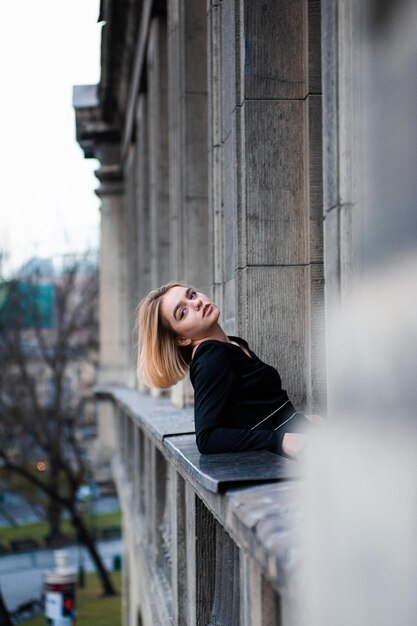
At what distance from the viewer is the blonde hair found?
492 cm

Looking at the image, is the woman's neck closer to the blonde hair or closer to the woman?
the woman

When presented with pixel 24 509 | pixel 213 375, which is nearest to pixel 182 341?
pixel 213 375

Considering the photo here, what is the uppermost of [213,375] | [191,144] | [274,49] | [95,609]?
[274,49]

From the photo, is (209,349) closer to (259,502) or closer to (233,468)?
(233,468)

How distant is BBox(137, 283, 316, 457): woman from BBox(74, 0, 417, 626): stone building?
0.78 ft

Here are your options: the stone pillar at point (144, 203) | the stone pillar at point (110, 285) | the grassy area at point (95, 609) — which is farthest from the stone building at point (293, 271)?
the grassy area at point (95, 609)

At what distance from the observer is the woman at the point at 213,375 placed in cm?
426

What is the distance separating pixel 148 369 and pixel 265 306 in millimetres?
995

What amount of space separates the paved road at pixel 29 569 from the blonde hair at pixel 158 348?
31403 millimetres

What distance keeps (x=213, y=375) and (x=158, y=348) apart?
0.61 m

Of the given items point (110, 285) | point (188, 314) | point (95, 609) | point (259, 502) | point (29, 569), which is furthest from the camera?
point (29, 569)

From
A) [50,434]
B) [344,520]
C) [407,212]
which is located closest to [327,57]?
[407,212]

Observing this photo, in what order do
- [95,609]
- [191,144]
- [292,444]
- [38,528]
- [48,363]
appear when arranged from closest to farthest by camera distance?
[292,444] → [191,144] → [95,609] → [48,363] → [38,528]

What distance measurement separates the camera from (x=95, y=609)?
111 ft
